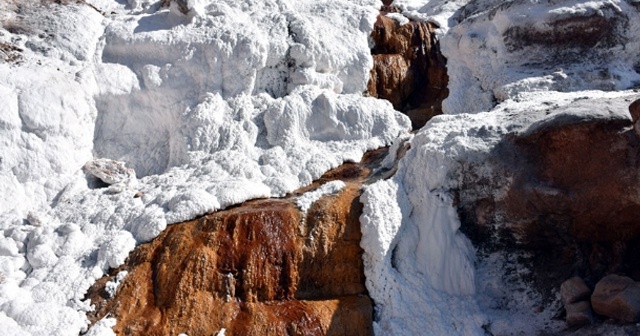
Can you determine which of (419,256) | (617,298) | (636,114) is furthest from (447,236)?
(636,114)

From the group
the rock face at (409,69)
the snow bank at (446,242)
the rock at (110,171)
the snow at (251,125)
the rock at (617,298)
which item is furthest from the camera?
the rock face at (409,69)

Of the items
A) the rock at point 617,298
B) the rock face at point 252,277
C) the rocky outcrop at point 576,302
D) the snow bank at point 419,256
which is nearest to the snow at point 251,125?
the snow bank at point 419,256

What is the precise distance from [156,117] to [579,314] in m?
5.88

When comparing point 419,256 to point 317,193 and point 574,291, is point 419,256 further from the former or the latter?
point 574,291

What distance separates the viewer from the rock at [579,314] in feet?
23.2

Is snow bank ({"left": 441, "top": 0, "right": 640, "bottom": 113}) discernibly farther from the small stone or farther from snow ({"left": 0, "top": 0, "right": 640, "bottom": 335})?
the small stone

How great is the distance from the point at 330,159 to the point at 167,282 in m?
2.80

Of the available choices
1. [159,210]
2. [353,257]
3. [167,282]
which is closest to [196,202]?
[159,210]

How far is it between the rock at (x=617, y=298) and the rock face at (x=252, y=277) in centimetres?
217

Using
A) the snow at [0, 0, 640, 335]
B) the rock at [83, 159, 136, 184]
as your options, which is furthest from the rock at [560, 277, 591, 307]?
the rock at [83, 159, 136, 184]

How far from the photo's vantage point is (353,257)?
791 cm

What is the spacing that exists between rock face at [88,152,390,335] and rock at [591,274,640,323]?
7.11 ft

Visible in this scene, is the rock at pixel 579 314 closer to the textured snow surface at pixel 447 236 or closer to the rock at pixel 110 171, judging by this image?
the textured snow surface at pixel 447 236

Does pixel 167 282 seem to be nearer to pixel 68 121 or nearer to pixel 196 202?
pixel 196 202
